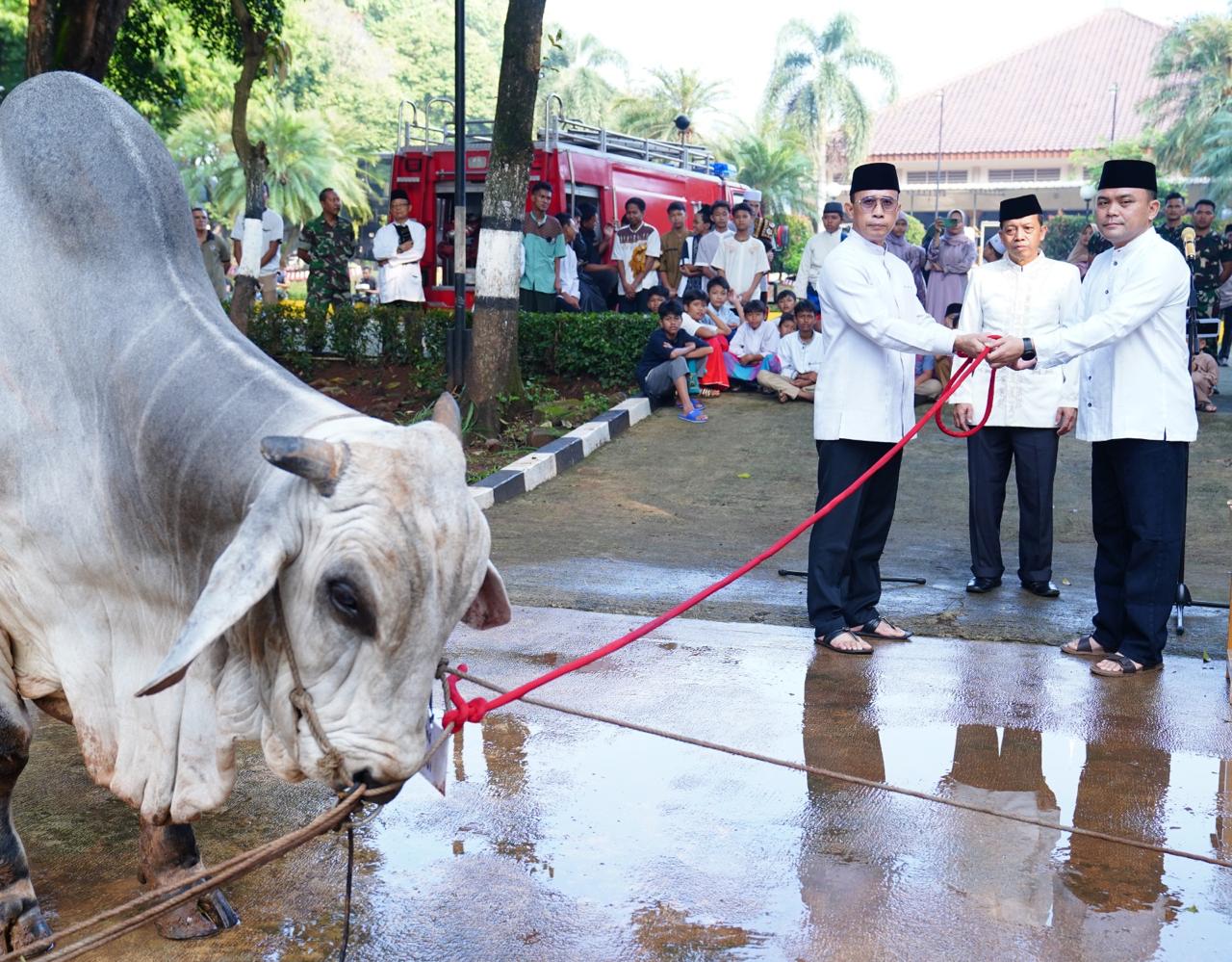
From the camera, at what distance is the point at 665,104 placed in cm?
4769

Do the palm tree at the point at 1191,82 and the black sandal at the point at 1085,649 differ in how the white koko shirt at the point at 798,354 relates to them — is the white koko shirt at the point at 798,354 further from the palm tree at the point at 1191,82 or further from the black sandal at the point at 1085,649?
the palm tree at the point at 1191,82

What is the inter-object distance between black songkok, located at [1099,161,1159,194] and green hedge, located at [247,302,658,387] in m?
6.56

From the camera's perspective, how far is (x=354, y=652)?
2.53m

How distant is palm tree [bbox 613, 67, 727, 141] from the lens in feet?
153

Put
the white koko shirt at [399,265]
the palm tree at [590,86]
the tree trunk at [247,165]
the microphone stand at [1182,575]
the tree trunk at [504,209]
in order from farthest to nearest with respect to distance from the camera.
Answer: the palm tree at [590,86] → the white koko shirt at [399,265] → the tree trunk at [247,165] → the tree trunk at [504,209] → the microphone stand at [1182,575]

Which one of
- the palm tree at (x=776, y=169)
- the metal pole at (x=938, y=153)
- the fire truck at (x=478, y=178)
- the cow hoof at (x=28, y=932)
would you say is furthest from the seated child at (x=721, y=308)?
the metal pole at (x=938, y=153)

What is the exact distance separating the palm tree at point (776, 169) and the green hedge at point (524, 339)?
104 feet

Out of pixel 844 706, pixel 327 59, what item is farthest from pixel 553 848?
pixel 327 59

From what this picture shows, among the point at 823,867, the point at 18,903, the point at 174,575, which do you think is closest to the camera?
the point at 174,575

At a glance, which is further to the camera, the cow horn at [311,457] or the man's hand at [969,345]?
the man's hand at [969,345]

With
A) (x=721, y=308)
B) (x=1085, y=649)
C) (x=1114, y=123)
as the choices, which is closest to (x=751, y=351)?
(x=721, y=308)

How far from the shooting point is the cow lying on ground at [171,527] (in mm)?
2477

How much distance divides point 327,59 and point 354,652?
54.8 m

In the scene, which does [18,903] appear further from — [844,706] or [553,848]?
[844,706]
